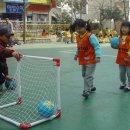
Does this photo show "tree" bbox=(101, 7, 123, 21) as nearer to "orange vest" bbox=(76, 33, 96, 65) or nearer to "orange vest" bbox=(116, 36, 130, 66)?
"orange vest" bbox=(116, 36, 130, 66)

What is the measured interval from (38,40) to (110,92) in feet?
55.6

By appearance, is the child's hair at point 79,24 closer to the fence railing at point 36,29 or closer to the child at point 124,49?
the child at point 124,49

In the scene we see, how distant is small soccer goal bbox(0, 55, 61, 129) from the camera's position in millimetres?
4566

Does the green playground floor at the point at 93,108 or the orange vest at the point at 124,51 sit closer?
the green playground floor at the point at 93,108

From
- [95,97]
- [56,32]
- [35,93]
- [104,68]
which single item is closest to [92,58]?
[95,97]

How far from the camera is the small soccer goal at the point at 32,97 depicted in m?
4.57

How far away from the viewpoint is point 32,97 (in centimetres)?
586

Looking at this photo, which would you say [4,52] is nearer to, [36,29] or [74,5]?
[36,29]

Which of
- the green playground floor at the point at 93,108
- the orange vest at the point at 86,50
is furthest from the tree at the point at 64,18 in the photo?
the orange vest at the point at 86,50

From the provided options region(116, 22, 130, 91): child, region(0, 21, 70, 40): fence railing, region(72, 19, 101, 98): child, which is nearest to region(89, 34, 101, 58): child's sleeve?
region(72, 19, 101, 98): child

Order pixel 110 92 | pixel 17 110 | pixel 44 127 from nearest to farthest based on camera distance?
1. pixel 44 127
2. pixel 17 110
3. pixel 110 92

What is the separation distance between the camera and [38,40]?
22984 millimetres

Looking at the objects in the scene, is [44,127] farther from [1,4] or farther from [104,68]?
[1,4]

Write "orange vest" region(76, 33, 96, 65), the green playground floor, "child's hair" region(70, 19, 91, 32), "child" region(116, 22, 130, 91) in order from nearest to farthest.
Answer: the green playground floor
"child's hair" region(70, 19, 91, 32)
"orange vest" region(76, 33, 96, 65)
"child" region(116, 22, 130, 91)
